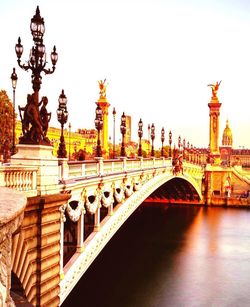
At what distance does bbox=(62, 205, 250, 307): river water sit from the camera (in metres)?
23.8

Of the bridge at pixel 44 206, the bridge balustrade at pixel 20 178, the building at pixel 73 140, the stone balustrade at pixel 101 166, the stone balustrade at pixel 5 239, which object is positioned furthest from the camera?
the building at pixel 73 140

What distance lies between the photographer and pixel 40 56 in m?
12.7

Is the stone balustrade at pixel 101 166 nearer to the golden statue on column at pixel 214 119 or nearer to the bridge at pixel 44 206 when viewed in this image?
the bridge at pixel 44 206

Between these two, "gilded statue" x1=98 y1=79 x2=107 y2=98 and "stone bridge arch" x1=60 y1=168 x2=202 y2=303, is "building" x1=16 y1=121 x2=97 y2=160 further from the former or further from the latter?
"stone bridge arch" x1=60 y1=168 x2=202 y2=303

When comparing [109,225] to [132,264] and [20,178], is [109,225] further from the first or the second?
[20,178]

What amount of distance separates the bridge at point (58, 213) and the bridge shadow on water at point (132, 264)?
10.6ft

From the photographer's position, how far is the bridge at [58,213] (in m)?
A: 11.4

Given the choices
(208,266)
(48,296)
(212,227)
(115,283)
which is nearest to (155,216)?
(212,227)

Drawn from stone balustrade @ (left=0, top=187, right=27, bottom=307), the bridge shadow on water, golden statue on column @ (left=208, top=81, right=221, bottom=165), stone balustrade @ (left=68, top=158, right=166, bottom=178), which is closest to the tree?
the bridge shadow on water

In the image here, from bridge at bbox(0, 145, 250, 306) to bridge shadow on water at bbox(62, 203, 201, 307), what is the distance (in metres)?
3.22

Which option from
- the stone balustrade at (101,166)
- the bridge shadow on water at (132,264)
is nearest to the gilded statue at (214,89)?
the bridge shadow on water at (132,264)

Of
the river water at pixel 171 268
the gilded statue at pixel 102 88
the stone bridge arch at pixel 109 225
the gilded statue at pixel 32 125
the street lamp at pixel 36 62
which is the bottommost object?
the river water at pixel 171 268

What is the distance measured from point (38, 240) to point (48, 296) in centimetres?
188

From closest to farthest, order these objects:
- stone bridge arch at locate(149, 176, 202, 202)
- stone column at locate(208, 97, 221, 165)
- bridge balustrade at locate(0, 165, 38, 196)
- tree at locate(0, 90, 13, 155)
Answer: bridge balustrade at locate(0, 165, 38, 196) < tree at locate(0, 90, 13, 155) < stone bridge arch at locate(149, 176, 202, 202) < stone column at locate(208, 97, 221, 165)
